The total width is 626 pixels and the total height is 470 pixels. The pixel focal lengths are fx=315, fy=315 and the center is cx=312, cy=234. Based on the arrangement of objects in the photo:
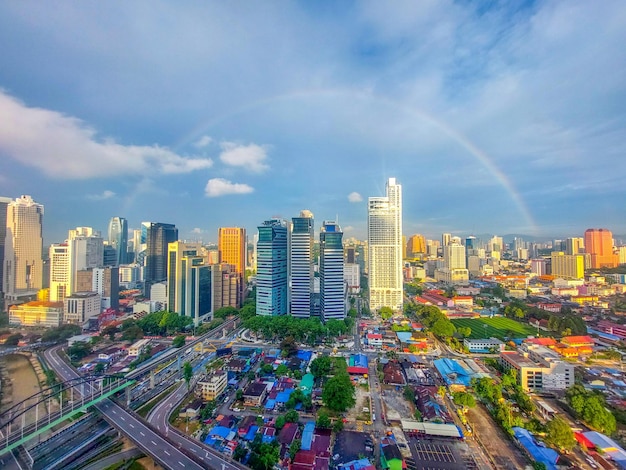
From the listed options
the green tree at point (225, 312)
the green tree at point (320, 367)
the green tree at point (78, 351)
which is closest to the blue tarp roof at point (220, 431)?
the green tree at point (320, 367)

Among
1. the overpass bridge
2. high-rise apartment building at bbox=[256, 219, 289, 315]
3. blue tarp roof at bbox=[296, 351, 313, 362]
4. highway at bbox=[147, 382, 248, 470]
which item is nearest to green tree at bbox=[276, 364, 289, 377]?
blue tarp roof at bbox=[296, 351, 313, 362]

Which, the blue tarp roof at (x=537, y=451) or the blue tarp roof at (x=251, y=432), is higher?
the blue tarp roof at (x=537, y=451)

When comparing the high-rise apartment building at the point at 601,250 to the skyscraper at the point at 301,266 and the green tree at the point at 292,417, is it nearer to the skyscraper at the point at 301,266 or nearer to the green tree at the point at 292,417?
the skyscraper at the point at 301,266

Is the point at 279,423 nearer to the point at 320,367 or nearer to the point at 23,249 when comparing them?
the point at 320,367

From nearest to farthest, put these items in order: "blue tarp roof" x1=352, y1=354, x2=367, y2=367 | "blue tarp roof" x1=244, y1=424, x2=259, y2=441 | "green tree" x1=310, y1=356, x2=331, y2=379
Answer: "blue tarp roof" x1=244, y1=424, x2=259, y2=441 → "green tree" x1=310, y1=356, x2=331, y2=379 → "blue tarp roof" x1=352, y1=354, x2=367, y2=367

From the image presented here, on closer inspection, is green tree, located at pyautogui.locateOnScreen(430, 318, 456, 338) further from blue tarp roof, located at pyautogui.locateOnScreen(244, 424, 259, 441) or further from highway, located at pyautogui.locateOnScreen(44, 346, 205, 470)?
highway, located at pyautogui.locateOnScreen(44, 346, 205, 470)

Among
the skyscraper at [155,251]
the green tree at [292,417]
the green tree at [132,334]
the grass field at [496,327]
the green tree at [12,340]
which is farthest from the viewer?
the skyscraper at [155,251]

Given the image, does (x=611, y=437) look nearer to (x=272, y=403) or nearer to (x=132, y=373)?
(x=272, y=403)
